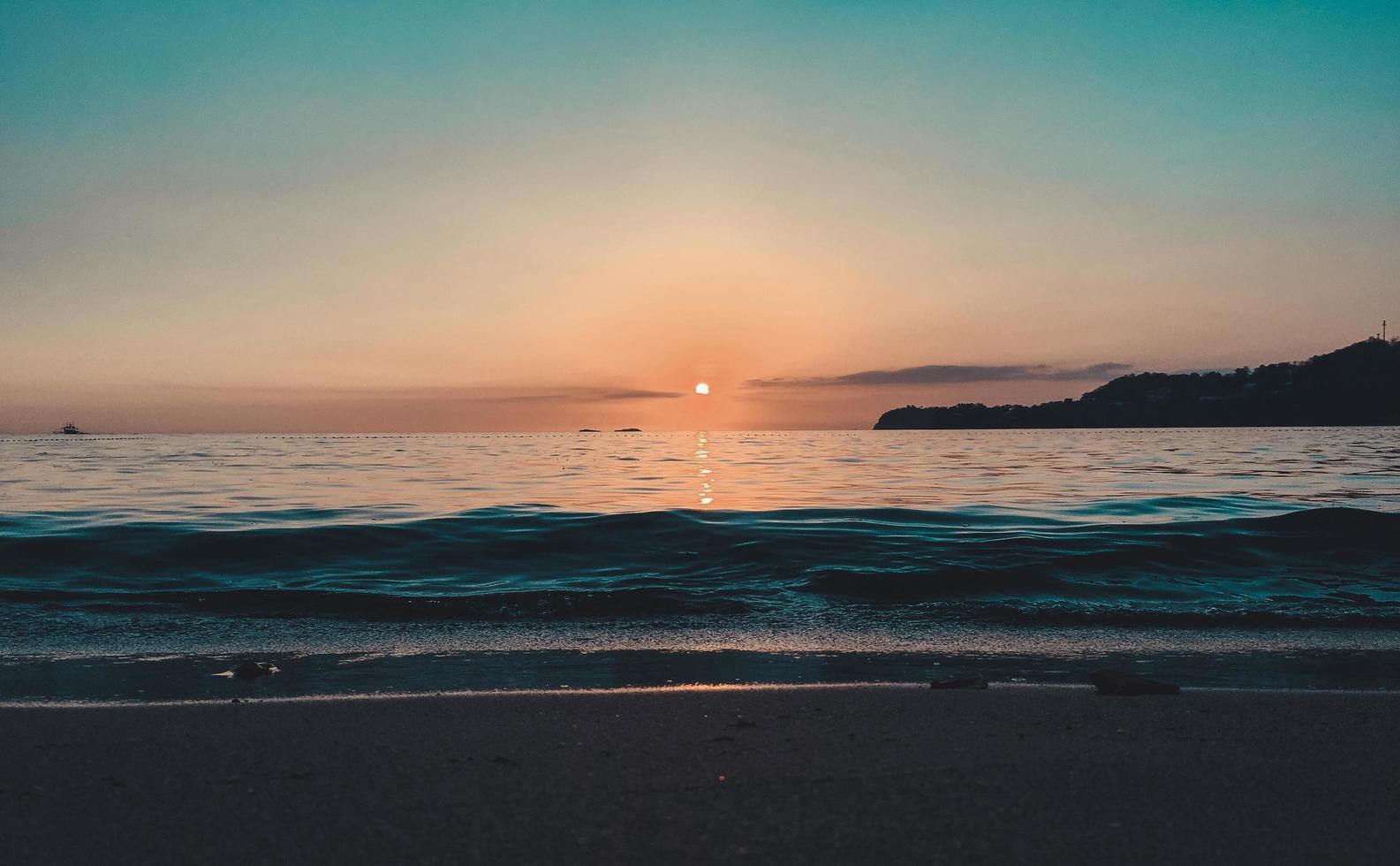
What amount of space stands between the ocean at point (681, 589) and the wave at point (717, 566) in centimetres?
6

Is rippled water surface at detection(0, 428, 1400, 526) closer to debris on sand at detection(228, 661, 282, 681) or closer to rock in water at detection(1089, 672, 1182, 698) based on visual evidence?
debris on sand at detection(228, 661, 282, 681)

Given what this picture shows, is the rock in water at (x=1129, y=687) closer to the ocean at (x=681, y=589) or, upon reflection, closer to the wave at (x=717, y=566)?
the ocean at (x=681, y=589)

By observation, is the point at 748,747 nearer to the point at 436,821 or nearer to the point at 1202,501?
the point at 436,821

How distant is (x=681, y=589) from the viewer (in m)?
10.5

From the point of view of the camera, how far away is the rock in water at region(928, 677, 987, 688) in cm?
553

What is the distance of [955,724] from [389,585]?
7897mm

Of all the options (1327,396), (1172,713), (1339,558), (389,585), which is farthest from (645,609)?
(1327,396)

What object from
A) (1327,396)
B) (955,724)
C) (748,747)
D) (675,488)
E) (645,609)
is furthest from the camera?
(1327,396)

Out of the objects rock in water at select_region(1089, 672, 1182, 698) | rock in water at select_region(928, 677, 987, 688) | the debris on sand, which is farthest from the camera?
the debris on sand

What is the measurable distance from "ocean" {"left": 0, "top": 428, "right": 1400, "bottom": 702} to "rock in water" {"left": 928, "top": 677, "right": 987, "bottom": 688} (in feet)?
1.93

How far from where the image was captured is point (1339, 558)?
1251 centimetres

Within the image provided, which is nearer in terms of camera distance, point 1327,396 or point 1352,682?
point 1352,682

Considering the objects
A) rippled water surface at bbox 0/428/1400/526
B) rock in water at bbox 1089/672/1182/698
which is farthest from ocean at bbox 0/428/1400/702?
rock in water at bbox 1089/672/1182/698

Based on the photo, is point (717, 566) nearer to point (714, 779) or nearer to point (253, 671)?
point (253, 671)
